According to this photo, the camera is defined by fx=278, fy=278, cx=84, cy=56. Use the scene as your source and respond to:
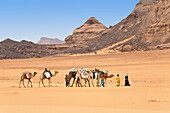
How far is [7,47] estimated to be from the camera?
8919 centimetres

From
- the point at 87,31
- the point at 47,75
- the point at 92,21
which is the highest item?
the point at 92,21

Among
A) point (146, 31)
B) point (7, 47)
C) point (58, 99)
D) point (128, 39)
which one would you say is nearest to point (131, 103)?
point (58, 99)

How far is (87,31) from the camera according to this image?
471ft

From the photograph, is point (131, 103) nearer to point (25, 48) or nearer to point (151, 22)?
point (151, 22)

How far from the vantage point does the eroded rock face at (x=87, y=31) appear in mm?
136500

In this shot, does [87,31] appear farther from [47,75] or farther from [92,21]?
[47,75]

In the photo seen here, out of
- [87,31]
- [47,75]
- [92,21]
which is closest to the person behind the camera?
[47,75]

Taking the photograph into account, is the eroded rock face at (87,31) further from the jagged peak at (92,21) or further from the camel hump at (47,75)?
the camel hump at (47,75)

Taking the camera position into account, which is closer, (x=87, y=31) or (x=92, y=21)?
(x=87, y=31)

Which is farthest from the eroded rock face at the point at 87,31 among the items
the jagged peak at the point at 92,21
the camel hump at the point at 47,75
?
the camel hump at the point at 47,75

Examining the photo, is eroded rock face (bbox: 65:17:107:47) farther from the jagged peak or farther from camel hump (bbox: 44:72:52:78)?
camel hump (bbox: 44:72:52:78)

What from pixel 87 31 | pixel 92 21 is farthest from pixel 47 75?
pixel 92 21

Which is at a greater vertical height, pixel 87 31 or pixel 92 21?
pixel 92 21

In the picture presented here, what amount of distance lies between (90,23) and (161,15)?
92.3m
